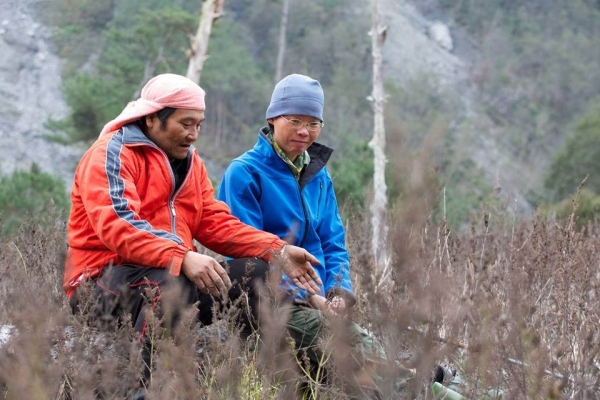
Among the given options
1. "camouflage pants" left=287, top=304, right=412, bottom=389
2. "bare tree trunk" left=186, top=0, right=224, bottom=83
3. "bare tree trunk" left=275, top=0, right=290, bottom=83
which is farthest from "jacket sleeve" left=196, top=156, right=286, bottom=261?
"bare tree trunk" left=275, top=0, right=290, bottom=83

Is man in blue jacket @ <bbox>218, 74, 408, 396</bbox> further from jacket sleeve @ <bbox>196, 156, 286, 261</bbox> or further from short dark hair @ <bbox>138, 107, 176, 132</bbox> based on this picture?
short dark hair @ <bbox>138, 107, 176, 132</bbox>

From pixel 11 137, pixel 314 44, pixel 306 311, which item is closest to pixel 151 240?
pixel 306 311

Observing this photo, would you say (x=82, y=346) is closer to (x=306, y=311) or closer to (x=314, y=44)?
(x=306, y=311)

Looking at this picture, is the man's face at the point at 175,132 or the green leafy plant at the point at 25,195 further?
the green leafy plant at the point at 25,195

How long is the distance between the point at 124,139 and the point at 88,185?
219 mm

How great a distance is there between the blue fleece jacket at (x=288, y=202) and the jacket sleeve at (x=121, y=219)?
61cm

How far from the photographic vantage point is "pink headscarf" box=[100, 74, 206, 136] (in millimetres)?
3196

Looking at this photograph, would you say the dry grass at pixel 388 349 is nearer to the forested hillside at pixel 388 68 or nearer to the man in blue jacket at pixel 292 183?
the man in blue jacket at pixel 292 183

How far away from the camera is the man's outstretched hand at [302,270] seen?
10.6 feet

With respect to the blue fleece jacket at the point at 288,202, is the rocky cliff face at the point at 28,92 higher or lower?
lower

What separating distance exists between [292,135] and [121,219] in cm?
98

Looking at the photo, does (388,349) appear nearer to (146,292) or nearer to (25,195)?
(146,292)

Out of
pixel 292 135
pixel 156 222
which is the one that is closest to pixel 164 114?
pixel 156 222

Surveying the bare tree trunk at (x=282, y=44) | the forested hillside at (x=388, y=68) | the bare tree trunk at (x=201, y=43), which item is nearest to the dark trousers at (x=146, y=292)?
the bare tree trunk at (x=201, y=43)
